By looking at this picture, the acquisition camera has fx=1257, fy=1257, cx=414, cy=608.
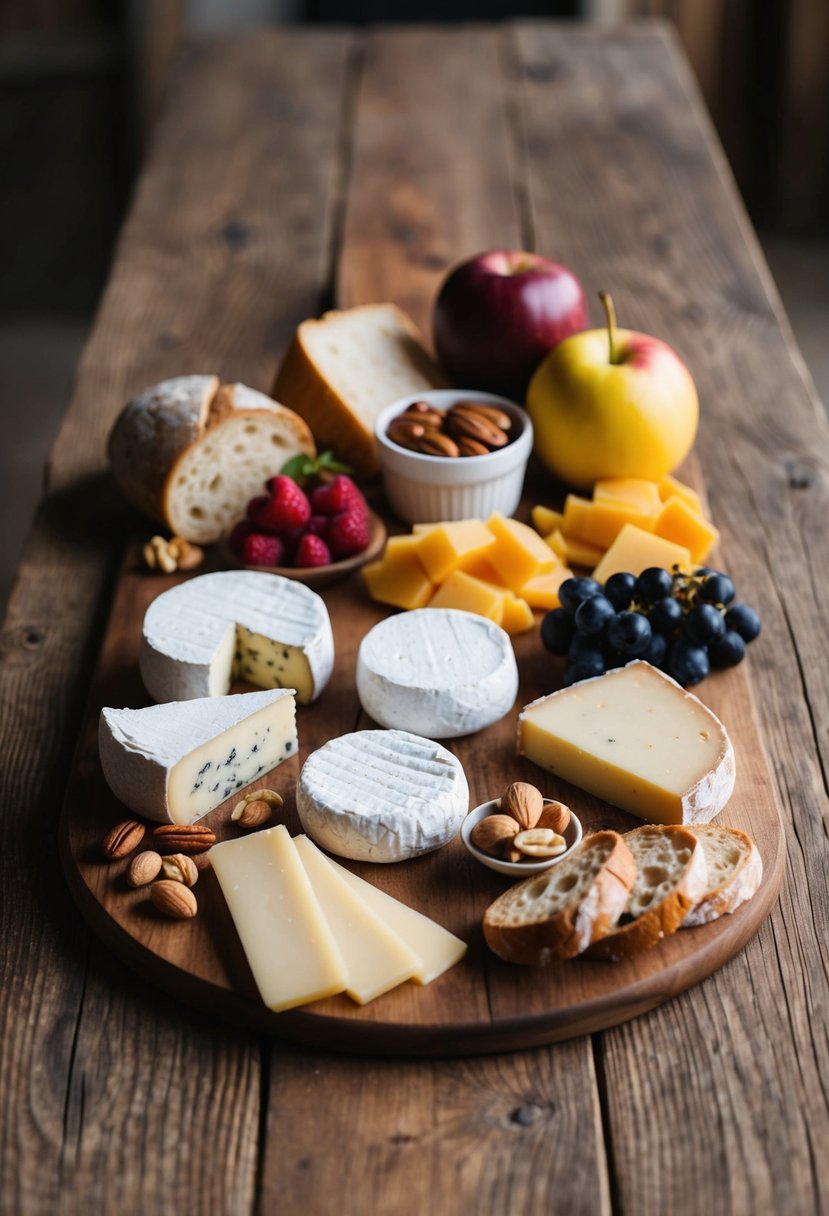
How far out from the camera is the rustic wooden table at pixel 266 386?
119cm

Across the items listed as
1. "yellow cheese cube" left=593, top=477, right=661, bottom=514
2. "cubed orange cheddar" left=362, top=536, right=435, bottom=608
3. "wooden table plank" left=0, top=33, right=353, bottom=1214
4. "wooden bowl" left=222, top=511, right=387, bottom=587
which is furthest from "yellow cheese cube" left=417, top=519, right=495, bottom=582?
"wooden table plank" left=0, top=33, right=353, bottom=1214

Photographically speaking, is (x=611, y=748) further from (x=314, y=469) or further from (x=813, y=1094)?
(x=314, y=469)

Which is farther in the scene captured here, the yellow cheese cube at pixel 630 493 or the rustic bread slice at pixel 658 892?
the yellow cheese cube at pixel 630 493

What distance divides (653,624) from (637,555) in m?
0.19

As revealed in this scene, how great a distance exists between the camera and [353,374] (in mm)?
2342

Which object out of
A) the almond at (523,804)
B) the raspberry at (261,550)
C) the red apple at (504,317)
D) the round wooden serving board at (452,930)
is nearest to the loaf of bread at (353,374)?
the red apple at (504,317)

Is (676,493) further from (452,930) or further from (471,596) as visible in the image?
(452,930)

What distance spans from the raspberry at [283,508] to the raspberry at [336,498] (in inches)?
1.4

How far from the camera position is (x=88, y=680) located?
189 cm

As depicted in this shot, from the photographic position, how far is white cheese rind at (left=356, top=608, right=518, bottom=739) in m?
1.67

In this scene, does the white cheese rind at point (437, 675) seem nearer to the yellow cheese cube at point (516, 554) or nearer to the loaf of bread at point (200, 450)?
the yellow cheese cube at point (516, 554)

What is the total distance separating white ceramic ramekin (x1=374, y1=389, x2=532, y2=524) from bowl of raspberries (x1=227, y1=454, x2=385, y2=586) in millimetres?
82

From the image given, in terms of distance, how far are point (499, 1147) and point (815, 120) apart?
537 centimetres

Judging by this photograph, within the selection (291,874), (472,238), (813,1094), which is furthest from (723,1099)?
(472,238)
